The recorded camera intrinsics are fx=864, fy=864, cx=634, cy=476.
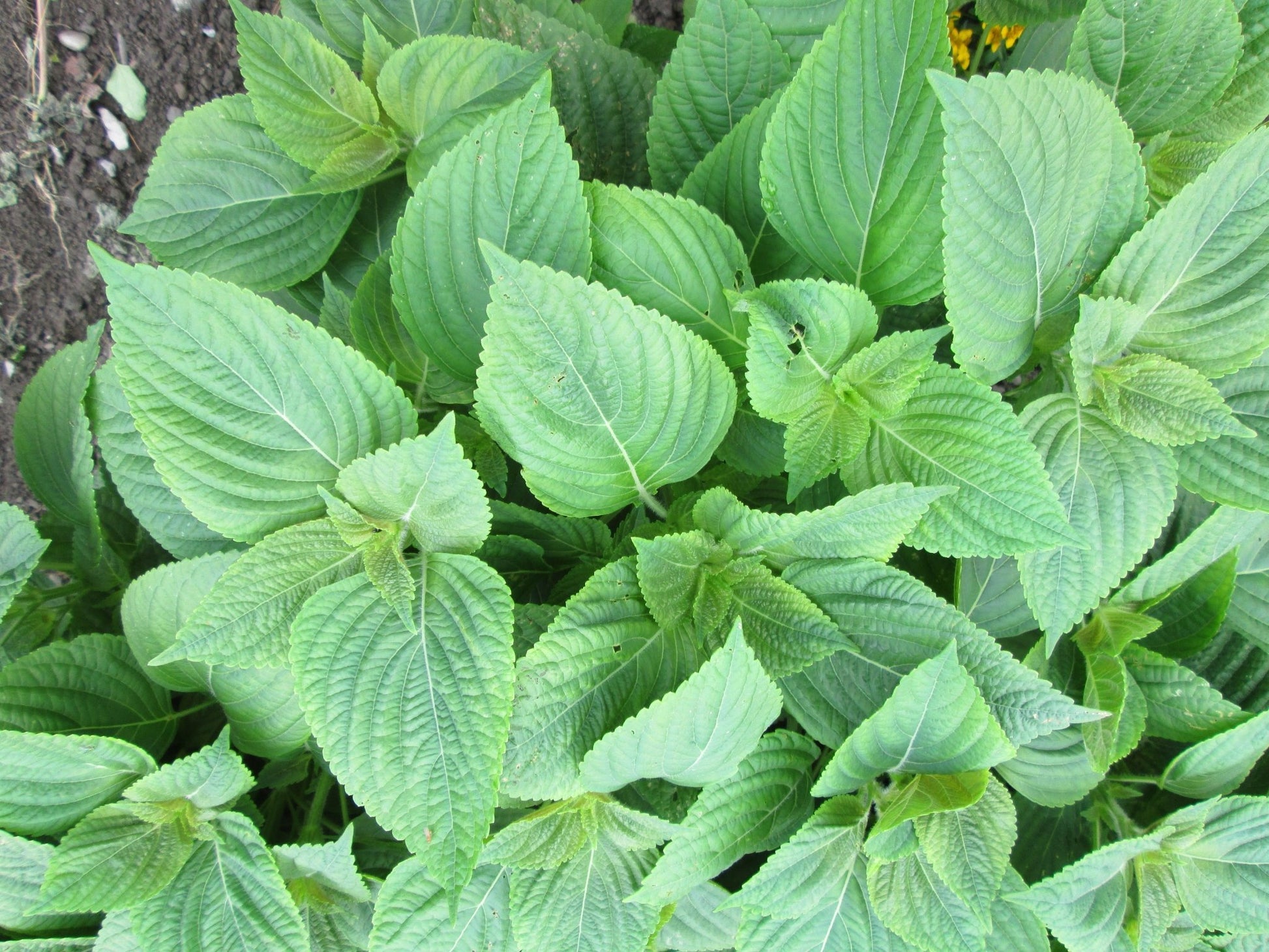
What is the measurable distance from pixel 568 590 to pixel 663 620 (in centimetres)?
22

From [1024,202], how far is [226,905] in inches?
50.0

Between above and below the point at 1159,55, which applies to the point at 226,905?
below

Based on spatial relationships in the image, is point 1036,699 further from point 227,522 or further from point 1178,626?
point 227,522

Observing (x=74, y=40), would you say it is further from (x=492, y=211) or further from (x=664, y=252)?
(x=664, y=252)

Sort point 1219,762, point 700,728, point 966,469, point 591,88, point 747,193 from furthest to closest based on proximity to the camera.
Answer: point 591,88 < point 747,193 < point 1219,762 < point 966,469 < point 700,728

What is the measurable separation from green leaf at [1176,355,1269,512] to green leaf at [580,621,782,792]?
1.96 ft

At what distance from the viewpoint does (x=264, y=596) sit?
95cm

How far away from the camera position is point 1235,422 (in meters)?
0.99

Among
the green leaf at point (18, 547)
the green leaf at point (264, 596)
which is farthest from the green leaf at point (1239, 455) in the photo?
the green leaf at point (18, 547)

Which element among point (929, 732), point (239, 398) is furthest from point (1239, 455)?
point (239, 398)

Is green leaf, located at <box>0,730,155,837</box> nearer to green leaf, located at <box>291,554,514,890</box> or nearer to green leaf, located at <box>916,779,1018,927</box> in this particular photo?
green leaf, located at <box>291,554,514,890</box>

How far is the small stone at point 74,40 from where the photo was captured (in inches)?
77.3

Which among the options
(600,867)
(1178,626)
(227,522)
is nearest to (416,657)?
(227,522)

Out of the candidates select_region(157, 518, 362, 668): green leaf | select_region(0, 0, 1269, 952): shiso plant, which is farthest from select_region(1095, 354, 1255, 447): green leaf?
select_region(157, 518, 362, 668): green leaf
